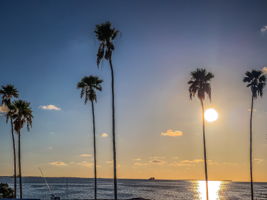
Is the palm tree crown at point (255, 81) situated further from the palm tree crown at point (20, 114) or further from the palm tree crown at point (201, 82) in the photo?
the palm tree crown at point (20, 114)

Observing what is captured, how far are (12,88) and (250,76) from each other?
3499 cm

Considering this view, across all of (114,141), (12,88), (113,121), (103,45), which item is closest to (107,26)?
(103,45)

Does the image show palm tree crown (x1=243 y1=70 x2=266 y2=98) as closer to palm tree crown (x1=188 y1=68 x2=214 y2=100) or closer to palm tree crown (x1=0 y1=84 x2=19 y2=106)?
palm tree crown (x1=188 y1=68 x2=214 y2=100)

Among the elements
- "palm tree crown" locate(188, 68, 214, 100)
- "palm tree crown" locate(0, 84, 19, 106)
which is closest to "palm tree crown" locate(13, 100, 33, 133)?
"palm tree crown" locate(0, 84, 19, 106)

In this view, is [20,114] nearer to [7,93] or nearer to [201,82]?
[7,93]

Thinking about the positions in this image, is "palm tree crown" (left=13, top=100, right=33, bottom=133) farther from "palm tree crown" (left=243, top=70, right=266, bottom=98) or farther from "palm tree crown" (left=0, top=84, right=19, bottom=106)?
"palm tree crown" (left=243, top=70, right=266, bottom=98)

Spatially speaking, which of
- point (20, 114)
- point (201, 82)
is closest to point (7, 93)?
point (20, 114)

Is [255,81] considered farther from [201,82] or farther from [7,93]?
[7,93]

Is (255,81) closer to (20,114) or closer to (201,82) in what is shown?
(201,82)

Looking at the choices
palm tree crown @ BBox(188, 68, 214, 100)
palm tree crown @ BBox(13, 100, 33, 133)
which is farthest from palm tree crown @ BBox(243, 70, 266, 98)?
palm tree crown @ BBox(13, 100, 33, 133)

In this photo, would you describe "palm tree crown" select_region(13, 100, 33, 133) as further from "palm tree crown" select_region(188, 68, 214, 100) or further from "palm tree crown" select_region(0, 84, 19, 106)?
"palm tree crown" select_region(188, 68, 214, 100)

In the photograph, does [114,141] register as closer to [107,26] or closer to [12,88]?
[107,26]

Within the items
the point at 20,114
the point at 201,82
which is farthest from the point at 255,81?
the point at 20,114

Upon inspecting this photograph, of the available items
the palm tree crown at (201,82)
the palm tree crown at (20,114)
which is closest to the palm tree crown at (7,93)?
the palm tree crown at (20,114)
